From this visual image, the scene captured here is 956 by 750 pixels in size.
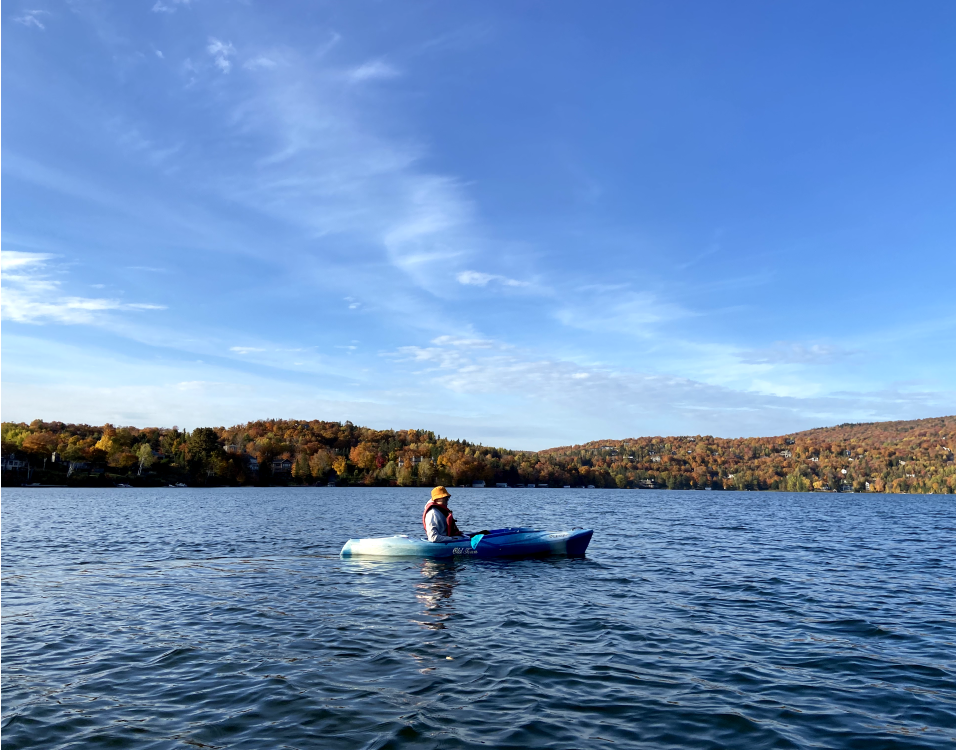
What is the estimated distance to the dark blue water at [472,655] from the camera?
8500mm

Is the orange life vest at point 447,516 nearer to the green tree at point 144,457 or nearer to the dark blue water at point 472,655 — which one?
the dark blue water at point 472,655

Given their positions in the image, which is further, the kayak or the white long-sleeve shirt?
the white long-sleeve shirt

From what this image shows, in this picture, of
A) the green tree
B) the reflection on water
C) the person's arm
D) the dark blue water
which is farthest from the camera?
the green tree

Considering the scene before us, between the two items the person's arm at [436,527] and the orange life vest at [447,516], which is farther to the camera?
the orange life vest at [447,516]

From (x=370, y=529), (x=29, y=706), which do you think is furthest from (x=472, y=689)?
(x=370, y=529)

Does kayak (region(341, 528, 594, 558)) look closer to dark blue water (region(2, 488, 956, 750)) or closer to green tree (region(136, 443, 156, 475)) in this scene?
dark blue water (region(2, 488, 956, 750))

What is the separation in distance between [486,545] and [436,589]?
6.49m

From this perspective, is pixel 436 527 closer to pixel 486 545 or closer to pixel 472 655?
pixel 486 545

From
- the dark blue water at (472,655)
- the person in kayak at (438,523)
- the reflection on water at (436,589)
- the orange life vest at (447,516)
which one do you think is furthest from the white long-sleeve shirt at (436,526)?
the dark blue water at (472,655)

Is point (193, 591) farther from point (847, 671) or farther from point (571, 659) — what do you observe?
point (847, 671)

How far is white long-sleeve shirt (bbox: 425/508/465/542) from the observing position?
25016 mm

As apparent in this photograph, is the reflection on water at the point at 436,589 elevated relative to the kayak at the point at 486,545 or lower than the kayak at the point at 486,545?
lower

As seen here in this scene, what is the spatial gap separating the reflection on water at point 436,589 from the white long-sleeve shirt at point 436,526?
0.88 m

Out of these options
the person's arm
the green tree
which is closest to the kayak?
the person's arm
